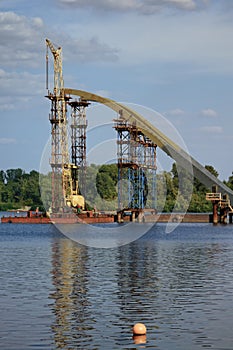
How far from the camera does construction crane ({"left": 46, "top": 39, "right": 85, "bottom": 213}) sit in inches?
5251

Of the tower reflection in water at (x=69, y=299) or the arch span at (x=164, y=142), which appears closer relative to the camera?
the tower reflection in water at (x=69, y=299)

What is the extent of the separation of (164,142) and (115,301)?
94564 millimetres

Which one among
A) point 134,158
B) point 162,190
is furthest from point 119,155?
point 162,190

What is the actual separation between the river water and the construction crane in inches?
2920

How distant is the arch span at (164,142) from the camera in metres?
129

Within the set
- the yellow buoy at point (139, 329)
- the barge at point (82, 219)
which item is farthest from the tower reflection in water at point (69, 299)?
the barge at point (82, 219)

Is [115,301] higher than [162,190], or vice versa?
[162,190]

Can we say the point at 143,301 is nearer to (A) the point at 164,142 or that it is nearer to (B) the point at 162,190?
(A) the point at 164,142

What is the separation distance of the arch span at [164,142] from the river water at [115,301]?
69651 millimetres

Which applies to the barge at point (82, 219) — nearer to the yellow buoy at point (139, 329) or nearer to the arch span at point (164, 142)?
the arch span at point (164, 142)

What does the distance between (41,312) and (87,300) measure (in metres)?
3.57

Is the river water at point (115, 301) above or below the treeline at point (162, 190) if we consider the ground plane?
below

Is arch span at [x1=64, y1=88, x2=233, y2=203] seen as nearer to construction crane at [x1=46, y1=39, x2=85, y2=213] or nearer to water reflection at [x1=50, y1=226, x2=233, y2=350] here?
construction crane at [x1=46, y1=39, x2=85, y2=213]

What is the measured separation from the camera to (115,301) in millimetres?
34719
